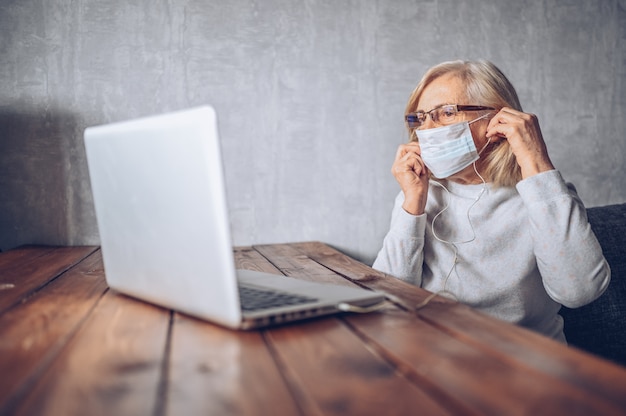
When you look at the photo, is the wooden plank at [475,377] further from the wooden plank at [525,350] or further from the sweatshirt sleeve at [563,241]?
the sweatshirt sleeve at [563,241]

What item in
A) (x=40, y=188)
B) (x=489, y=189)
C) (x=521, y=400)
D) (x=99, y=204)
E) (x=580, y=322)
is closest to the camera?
(x=521, y=400)

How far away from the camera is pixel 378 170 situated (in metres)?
2.08

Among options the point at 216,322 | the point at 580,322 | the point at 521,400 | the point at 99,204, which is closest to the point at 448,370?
the point at 521,400

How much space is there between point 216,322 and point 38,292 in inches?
17.5

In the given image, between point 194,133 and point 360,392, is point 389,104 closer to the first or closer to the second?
point 194,133

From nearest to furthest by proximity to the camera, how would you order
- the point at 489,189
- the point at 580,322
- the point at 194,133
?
the point at 194,133
the point at 489,189
the point at 580,322

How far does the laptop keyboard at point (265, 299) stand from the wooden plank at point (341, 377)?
58mm

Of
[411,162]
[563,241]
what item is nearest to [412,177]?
[411,162]

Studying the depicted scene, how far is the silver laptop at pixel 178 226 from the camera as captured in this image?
67cm

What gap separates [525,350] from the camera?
623mm

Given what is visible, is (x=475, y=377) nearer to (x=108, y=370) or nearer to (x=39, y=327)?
(x=108, y=370)

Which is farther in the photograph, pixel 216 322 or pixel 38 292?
pixel 38 292

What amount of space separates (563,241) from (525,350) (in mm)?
650

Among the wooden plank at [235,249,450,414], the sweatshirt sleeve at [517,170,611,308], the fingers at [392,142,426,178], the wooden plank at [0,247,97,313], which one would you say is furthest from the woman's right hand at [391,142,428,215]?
the wooden plank at [0,247,97,313]
